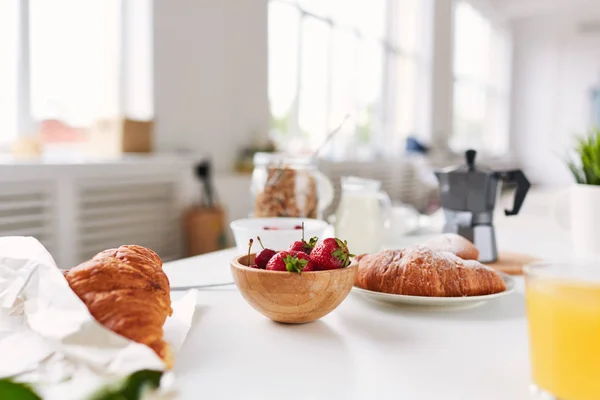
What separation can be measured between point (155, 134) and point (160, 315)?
2.57m

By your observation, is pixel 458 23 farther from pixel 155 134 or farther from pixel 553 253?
pixel 553 253

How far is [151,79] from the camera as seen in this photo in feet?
9.66

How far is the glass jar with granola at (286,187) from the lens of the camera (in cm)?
114

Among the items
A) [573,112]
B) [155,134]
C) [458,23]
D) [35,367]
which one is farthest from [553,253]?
[573,112]

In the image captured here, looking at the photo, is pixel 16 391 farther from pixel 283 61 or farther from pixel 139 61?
pixel 283 61

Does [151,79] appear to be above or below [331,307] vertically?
above

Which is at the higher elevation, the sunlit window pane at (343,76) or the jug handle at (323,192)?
the sunlit window pane at (343,76)

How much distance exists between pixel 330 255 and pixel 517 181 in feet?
2.20

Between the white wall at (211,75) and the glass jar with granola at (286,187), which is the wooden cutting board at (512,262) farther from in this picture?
the white wall at (211,75)

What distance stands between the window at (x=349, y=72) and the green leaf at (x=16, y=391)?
3490 millimetres

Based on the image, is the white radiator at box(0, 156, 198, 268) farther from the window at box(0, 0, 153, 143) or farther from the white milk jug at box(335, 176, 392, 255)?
the white milk jug at box(335, 176, 392, 255)

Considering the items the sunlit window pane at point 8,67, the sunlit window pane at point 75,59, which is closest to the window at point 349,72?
the sunlit window pane at point 75,59

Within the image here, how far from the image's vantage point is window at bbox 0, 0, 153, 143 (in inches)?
96.3

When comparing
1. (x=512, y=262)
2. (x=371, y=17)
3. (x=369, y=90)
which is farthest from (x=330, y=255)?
(x=371, y=17)
